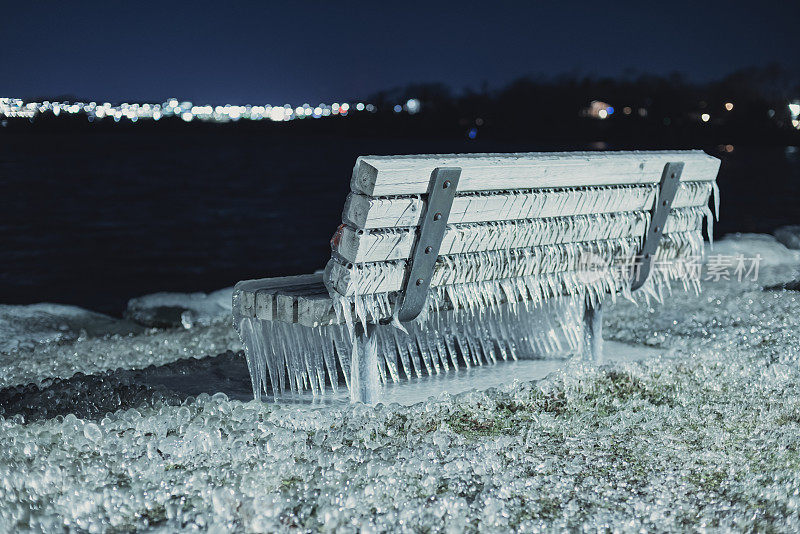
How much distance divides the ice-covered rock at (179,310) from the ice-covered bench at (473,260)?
2.65 metres

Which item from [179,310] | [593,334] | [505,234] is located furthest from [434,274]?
[179,310]

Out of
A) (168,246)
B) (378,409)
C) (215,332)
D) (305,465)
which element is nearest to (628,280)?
(378,409)

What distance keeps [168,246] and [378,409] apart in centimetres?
2504

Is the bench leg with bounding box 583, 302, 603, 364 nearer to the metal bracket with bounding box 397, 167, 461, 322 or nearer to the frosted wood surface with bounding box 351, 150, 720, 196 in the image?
the frosted wood surface with bounding box 351, 150, 720, 196

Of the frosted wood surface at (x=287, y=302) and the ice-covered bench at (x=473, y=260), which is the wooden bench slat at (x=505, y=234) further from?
the frosted wood surface at (x=287, y=302)

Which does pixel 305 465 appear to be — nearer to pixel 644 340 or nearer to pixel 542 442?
pixel 542 442

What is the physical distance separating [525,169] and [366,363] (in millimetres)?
1171

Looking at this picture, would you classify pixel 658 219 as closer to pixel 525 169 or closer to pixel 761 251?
pixel 525 169

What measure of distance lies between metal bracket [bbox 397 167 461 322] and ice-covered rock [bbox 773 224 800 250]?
27.4ft

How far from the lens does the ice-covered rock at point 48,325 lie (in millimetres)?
7117

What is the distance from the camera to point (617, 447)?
4156mm

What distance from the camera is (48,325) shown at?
295 inches

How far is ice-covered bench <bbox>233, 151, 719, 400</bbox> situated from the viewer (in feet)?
13.1

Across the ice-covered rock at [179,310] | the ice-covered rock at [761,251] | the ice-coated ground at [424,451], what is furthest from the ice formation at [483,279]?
the ice-covered rock at [761,251]
